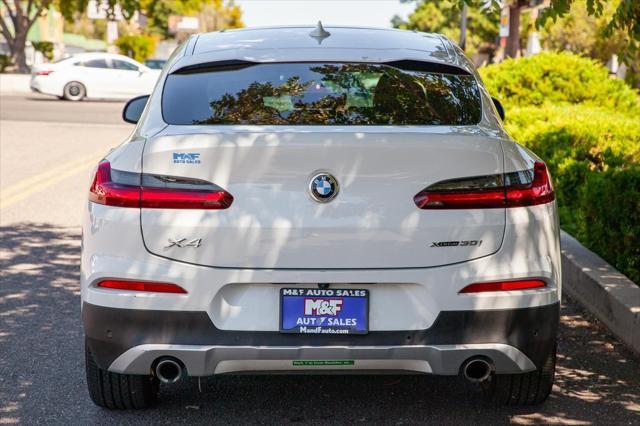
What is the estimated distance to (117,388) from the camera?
4.85 meters

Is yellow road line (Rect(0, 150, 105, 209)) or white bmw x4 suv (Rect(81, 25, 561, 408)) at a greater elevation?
white bmw x4 suv (Rect(81, 25, 561, 408))

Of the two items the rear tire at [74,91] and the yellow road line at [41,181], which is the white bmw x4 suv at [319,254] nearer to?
the yellow road line at [41,181]

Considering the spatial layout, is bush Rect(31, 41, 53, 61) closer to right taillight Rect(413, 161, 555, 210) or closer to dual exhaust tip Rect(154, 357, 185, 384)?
dual exhaust tip Rect(154, 357, 185, 384)

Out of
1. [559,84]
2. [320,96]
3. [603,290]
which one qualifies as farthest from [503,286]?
[559,84]

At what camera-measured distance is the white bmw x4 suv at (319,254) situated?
4211mm

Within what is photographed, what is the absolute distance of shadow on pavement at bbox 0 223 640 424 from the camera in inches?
194

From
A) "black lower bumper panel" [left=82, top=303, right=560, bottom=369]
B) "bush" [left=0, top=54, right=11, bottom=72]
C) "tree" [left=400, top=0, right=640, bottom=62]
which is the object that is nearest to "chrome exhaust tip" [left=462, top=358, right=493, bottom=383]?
"black lower bumper panel" [left=82, top=303, right=560, bottom=369]

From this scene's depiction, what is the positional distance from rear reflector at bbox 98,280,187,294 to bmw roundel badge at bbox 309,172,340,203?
64cm

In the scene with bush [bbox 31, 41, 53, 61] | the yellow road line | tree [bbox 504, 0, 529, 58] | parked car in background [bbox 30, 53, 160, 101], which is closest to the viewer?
the yellow road line

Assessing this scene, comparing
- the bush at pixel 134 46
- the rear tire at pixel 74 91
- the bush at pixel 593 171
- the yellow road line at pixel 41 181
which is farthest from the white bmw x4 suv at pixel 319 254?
the bush at pixel 134 46

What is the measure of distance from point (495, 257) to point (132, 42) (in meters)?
64.8

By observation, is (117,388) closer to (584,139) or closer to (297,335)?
(297,335)

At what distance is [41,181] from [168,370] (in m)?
9.05

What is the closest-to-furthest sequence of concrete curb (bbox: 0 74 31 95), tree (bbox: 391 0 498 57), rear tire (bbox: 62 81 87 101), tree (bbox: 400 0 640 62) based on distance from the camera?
tree (bbox: 400 0 640 62)
rear tire (bbox: 62 81 87 101)
concrete curb (bbox: 0 74 31 95)
tree (bbox: 391 0 498 57)
